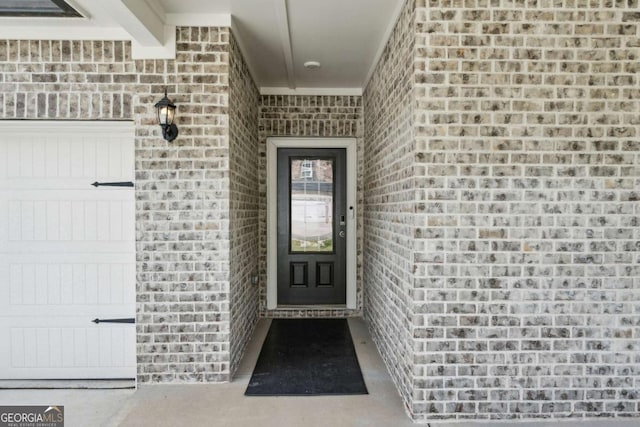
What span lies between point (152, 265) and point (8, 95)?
177 centimetres

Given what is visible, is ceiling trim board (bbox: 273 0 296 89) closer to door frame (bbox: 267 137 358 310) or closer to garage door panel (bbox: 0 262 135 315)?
door frame (bbox: 267 137 358 310)

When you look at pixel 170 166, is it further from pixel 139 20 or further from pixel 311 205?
pixel 311 205

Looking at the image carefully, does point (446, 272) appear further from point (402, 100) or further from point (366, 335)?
point (366, 335)

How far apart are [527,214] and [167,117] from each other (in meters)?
2.64

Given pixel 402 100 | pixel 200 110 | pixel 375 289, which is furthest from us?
pixel 375 289

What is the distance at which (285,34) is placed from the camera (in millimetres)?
3078

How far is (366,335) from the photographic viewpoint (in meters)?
3.89

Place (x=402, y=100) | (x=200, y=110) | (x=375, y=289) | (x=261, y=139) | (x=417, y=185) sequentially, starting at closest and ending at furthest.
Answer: (x=417, y=185)
(x=402, y=100)
(x=200, y=110)
(x=375, y=289)
(x=261, y=139)

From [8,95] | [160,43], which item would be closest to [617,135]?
[160,43]

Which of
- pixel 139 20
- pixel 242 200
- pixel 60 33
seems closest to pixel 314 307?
pixel 242 200

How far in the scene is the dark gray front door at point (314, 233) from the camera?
4.58m

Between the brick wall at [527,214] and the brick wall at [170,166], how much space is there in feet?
5.02

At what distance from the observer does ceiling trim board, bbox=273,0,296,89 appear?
2.65 m

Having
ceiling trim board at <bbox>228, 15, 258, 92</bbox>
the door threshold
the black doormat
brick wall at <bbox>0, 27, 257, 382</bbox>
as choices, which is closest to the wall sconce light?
brick wall at <bbox>0, 27, 257, 382</bbox>
